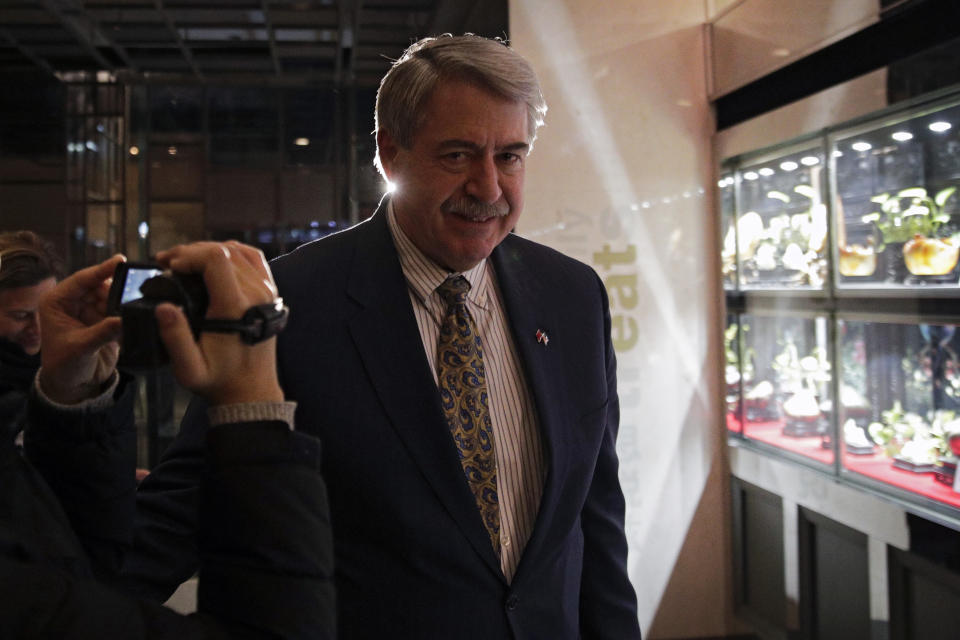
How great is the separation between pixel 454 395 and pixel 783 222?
257cm

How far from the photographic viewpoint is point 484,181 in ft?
4.74

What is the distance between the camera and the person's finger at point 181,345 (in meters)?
0.62

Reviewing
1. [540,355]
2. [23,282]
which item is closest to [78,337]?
[540,355]

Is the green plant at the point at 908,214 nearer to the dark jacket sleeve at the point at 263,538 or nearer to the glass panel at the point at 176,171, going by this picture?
the dark jacket sleeve at the point at 263,538

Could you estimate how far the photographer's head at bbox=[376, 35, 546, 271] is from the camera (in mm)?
1429

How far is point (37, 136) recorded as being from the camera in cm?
408

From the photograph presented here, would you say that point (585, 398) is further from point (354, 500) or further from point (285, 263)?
point (285, 263)

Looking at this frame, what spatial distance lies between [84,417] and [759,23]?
3354 mm

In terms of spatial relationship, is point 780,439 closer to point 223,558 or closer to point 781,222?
point 781,222

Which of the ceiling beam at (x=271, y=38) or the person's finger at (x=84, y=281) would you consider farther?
the ceiling beam at (x=271, y=38)

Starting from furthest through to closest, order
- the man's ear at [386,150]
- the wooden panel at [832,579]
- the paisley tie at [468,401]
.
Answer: the wooden panel at [832,579], the man's ear at [386,150], the paisley tie at [468,401]

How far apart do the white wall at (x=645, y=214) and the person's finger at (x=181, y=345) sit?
312cm

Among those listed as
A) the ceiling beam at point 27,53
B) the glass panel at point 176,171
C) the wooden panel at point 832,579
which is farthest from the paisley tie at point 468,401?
the ceiling beam at point 27,53

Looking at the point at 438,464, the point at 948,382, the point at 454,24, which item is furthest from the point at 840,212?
the point at 438,464
